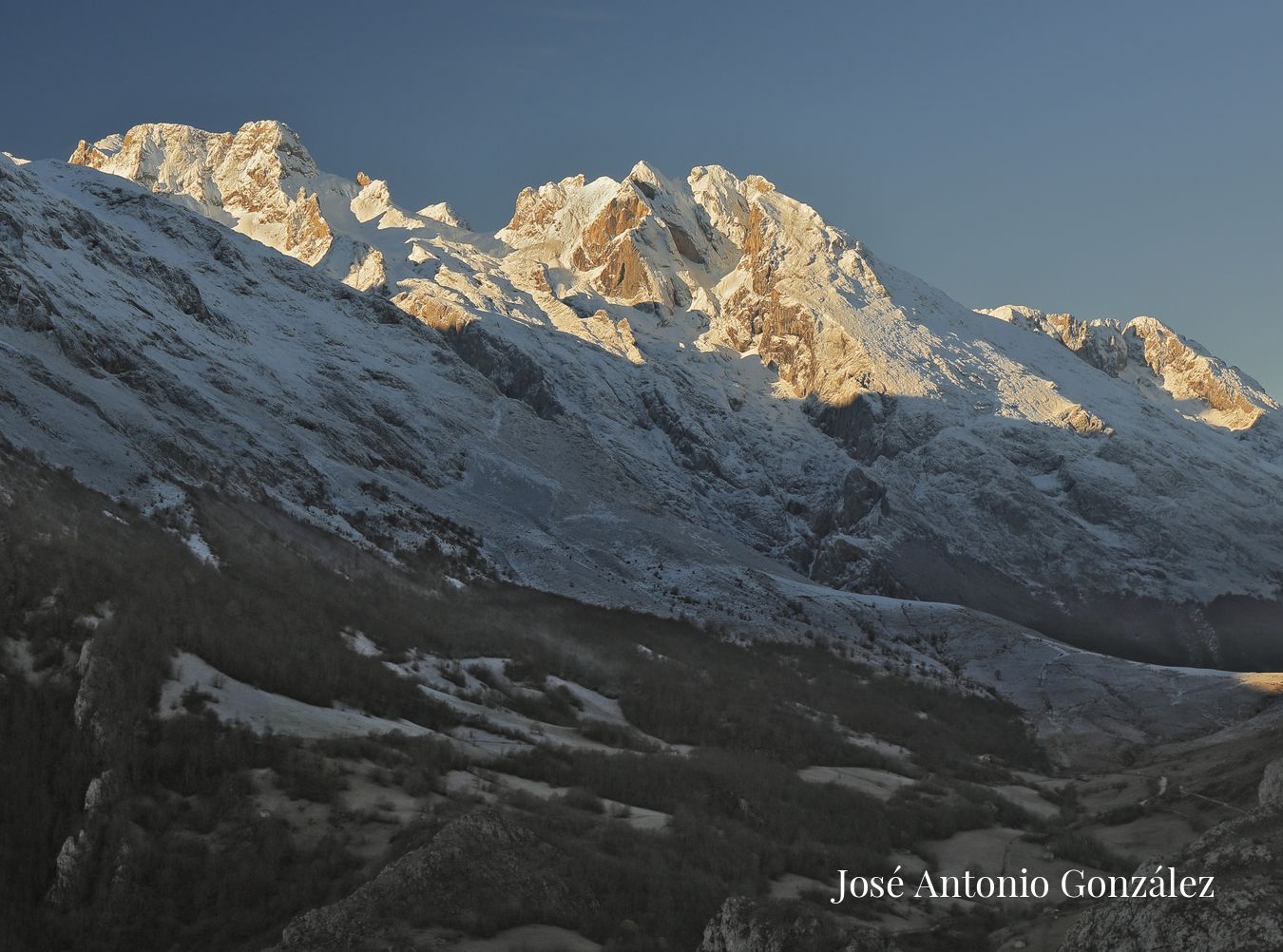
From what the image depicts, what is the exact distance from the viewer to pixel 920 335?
16275 centimetres

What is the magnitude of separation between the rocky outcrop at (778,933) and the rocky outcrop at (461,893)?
2.89 meters

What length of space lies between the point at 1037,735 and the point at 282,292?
86517 millimetres

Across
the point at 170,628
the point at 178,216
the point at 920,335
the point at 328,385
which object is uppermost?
the point at 920,335

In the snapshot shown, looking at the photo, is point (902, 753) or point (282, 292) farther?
point (282, 292)

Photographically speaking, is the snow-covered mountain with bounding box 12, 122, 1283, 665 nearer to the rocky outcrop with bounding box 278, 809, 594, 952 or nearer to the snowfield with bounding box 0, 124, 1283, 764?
the snowfield with bounding box 0, 124, 1283, 764

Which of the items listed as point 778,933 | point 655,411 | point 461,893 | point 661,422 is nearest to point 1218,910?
point 778,933

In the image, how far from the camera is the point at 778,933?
13578 millimetres

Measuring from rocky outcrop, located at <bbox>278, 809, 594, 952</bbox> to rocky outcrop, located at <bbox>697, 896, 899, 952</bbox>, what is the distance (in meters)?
2.89

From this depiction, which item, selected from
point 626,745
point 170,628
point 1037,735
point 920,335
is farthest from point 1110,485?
point 170,628

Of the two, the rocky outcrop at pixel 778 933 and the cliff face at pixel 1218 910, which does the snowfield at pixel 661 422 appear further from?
the cliff face at pixel 1218 910

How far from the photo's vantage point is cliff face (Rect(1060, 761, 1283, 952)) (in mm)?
10406

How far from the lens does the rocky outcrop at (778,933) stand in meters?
13.3

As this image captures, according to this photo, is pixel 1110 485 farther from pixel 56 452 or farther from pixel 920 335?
pixel 56 452

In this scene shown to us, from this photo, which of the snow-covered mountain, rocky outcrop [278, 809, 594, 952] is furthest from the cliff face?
the snow-covered mountain
